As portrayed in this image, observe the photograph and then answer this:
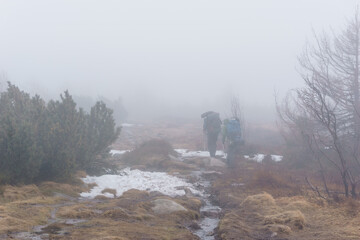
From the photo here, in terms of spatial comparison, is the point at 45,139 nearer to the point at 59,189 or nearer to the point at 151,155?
the point at 59,189

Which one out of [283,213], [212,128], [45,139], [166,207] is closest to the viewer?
[283,213]

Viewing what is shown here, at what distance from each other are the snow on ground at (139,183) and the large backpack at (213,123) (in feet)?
20.3

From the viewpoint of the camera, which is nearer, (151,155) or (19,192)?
(19,192)

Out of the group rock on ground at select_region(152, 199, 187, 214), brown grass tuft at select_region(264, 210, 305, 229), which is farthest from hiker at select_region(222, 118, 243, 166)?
brown grass tuft at select_region(264, 210, 305, 229)

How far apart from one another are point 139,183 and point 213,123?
8409 millimetres

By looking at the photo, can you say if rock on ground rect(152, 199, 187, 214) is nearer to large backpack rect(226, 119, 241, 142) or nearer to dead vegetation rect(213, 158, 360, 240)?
dead vegetation rect(213, 158, 360, 240)

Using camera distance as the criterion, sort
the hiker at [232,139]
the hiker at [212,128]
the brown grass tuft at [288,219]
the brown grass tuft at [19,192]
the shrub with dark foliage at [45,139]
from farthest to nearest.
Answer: the hiker at [212,128] < the hiker at [232,139] < the shrub with dark foliage at [45,139] < the brown grass tuft at [19,192] < the brown grass tuft at [288,219]

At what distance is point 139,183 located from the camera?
1248 centimetres

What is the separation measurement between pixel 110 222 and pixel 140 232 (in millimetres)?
868

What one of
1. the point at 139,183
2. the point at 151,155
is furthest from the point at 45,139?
the point at 151,155

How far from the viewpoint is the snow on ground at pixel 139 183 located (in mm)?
11057

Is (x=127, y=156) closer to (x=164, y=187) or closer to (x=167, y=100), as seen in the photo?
(x=164, y=187)

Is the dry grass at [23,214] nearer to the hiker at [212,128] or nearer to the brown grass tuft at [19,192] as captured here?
the brown grass tuft at [19,192]

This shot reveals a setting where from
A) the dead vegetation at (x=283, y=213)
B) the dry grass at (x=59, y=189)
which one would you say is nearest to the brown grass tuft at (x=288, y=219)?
the dead vegetation at (x=283, y=213)
